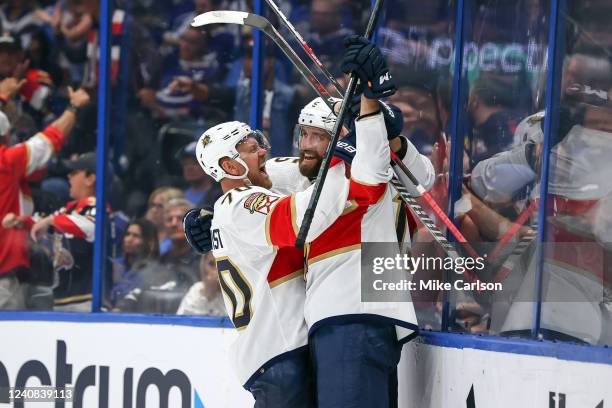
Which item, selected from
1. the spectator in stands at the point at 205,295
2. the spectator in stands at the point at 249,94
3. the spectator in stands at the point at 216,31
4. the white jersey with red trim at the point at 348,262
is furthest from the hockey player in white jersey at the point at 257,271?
the spectator in stands at the point at 216,31

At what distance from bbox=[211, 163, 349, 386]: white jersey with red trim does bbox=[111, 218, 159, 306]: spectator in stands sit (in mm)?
1268

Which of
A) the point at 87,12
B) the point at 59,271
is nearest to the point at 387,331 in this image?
the point at 59,271

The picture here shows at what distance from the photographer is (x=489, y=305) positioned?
123 inches

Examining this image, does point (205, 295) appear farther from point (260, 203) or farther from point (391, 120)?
point (391, 120)

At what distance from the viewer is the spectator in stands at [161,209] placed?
180 inches

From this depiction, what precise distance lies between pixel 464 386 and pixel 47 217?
225 centimetres

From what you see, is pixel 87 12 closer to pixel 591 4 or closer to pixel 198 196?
pixel 198 196

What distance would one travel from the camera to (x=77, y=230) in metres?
4.57

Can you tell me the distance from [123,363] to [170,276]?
0.50 meters

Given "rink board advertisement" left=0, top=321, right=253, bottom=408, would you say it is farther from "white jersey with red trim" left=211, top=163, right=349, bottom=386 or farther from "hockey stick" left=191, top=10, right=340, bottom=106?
"hockey stick" left=191, top=10, right=340, bottom=106

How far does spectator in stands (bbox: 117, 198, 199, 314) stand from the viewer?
14.5ft

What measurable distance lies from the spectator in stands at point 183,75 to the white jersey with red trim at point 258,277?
1.71 meters

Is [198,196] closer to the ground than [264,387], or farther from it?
farther from it

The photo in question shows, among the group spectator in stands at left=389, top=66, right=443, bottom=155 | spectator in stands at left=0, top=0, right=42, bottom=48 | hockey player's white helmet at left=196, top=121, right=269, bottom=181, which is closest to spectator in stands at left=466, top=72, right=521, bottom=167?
spectator in stands at left=389, top=66, right=443, bottom=155
